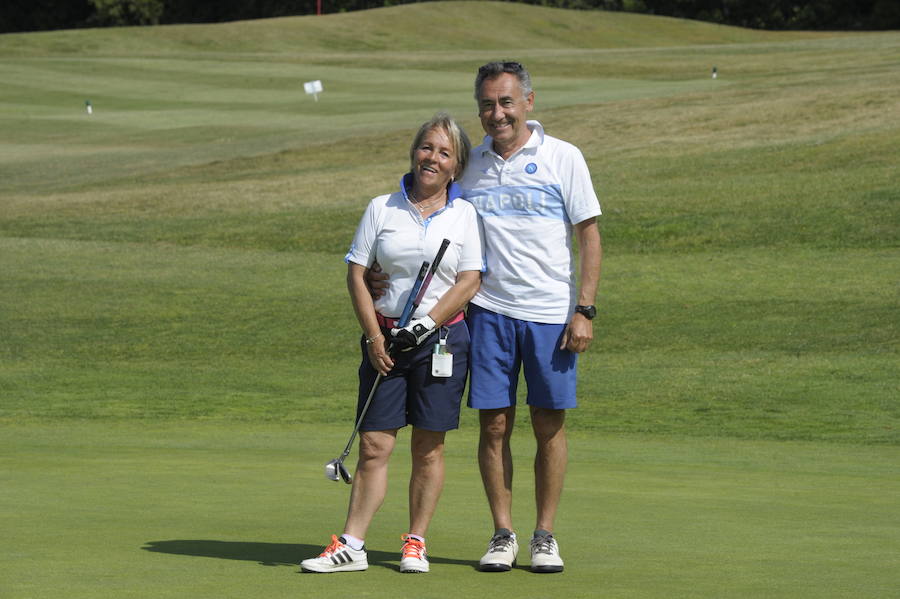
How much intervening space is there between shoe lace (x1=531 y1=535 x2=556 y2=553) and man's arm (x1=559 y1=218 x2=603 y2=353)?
0.78m

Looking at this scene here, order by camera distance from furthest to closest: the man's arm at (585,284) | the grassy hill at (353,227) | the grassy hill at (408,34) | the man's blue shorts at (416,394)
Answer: the grassy hill at (408,34) < the grassy hill at (353,227) < the man's arm at (585,284) < the man's blue shorts at (416,394)

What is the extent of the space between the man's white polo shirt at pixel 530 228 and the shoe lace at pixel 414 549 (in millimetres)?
1015

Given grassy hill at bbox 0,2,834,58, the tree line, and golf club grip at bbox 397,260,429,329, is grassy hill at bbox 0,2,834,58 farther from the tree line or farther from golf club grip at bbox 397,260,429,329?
golf club grip at bbox 397,260,429,329

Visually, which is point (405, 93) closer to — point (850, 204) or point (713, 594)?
point (850, 204)

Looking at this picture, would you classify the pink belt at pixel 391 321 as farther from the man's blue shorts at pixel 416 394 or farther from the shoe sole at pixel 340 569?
the shoe sole at pixel 340 569

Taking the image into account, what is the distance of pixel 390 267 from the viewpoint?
208 inches

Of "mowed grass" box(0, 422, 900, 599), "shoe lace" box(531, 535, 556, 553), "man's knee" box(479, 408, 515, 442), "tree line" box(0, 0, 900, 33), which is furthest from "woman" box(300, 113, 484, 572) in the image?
"tree line" box(0, 0, 900, 33)

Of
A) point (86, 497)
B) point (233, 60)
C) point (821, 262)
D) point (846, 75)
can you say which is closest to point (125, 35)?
point (233, 60)

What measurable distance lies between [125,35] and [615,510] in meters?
58.3

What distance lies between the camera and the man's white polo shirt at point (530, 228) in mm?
5508

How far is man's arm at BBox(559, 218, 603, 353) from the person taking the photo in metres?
5.49

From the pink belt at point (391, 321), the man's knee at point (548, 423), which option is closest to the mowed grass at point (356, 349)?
the man's knee at point (548, 423)

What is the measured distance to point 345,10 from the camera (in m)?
90.0

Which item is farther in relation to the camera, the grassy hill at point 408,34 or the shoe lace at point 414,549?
the grassy hill at point 408,34
